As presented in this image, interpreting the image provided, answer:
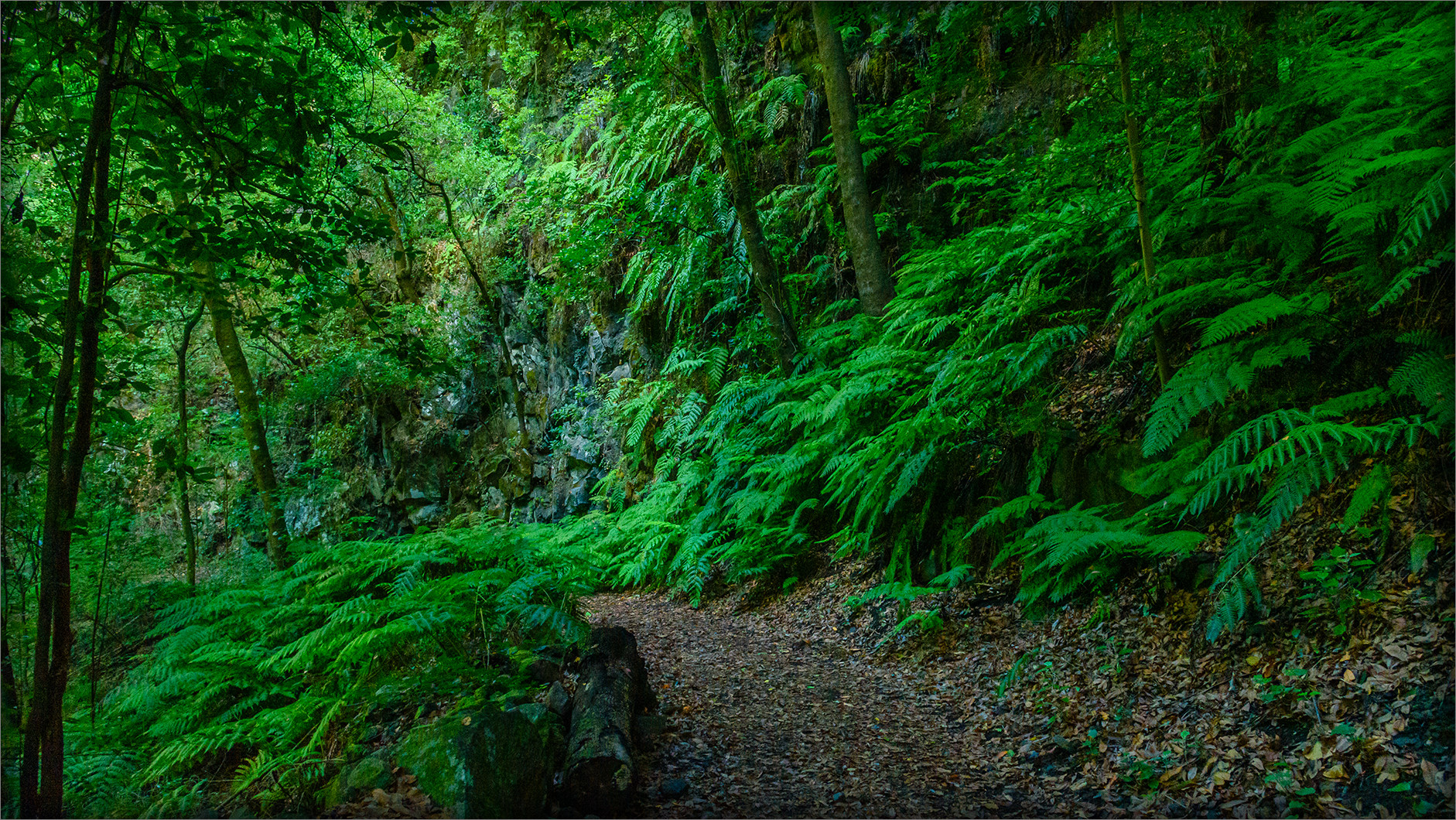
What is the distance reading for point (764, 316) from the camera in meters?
9.65

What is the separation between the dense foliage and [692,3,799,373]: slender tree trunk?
81 millimetres

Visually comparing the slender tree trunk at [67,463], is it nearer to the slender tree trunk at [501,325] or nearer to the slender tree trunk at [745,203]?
the slender tree trunk at [745,203]

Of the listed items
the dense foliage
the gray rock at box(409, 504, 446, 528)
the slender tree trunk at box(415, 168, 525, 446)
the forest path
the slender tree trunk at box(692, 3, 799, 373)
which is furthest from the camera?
the gray rock at box(409, 504, 446, 528)

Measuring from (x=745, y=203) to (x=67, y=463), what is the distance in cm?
707

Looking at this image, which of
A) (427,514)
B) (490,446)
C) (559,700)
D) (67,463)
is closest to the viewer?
(67,463)

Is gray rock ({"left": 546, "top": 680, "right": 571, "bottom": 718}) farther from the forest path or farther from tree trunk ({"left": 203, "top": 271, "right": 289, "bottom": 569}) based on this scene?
tree trunk ({"left": 203, "top": 271, "right": 289, "bottom": 569})

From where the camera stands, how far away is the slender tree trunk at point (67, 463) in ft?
7.97

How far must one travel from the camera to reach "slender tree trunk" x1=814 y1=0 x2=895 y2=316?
26.8ft

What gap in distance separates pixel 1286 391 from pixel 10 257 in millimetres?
5781

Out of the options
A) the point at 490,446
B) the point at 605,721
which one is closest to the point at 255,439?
the point at 605,721

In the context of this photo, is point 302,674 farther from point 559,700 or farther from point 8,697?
point 8,697

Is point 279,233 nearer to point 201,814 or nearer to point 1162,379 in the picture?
point 201,814

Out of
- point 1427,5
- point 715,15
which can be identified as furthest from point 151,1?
point 715,15

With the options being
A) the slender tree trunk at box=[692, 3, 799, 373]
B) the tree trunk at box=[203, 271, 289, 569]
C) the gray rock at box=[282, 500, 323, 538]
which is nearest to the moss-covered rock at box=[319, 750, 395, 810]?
the tree trunk at box=[203, 271, 289, 569]
